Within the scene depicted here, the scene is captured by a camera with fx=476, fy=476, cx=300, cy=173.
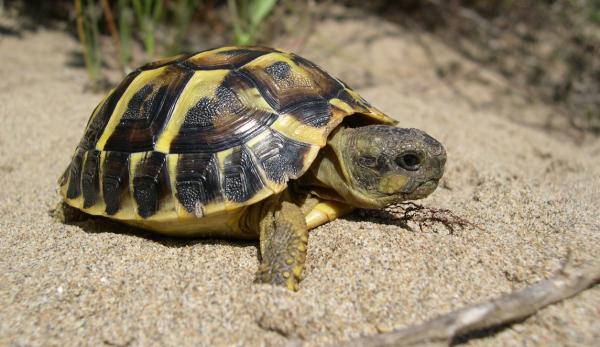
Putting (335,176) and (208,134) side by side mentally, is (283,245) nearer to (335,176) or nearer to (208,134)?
(335,176)

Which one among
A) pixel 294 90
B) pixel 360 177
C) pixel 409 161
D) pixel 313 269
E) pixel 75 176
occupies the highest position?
pixel 294 90

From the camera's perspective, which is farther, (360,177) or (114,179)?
(114,179)

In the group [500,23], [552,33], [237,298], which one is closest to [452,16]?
[500,23]

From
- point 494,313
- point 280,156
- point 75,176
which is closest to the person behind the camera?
point 494,313

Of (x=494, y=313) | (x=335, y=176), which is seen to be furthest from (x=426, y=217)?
(x=494, y=313)

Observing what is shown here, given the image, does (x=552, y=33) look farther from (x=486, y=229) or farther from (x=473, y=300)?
(x=473, y=300)

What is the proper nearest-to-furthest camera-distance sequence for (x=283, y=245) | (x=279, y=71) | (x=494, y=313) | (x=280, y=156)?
(x=494, y=313)
(x=283, y=245)
(x=280, y=156)
(x=279, y=71)

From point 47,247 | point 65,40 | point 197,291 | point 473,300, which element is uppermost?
Result: point 473,300
